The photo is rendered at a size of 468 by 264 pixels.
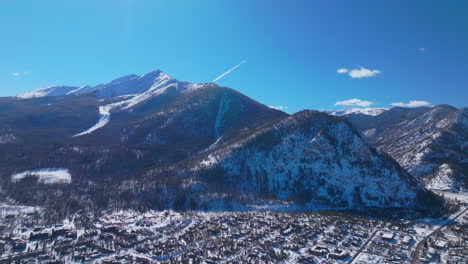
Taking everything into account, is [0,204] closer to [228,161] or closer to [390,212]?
[228,161]

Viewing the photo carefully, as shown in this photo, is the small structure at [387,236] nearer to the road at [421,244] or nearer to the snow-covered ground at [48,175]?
the road at [421,244]

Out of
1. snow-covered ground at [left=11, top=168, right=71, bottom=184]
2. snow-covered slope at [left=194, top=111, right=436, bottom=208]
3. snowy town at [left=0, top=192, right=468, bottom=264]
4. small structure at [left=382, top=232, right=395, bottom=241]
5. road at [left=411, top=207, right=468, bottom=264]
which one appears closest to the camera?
snowy town at [left=0, top=192, right=468, bottom=264]

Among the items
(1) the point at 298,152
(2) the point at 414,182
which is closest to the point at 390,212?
(2) the point at 414,182

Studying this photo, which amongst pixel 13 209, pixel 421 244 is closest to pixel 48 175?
pixel 13 209

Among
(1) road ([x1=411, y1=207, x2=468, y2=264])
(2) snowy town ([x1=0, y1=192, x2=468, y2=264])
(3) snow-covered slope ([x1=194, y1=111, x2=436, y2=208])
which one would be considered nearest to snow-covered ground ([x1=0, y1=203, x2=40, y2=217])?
(2) snowy town ([x1=0, y1=192, x2=468, y2=264])

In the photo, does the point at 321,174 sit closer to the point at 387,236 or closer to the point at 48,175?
the point at 387,236

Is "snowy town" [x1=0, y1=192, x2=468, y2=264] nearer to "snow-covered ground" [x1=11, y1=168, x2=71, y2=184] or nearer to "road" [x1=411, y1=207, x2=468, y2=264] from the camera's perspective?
"road" [x1=411, y1=207, x2=468, y2=264]
